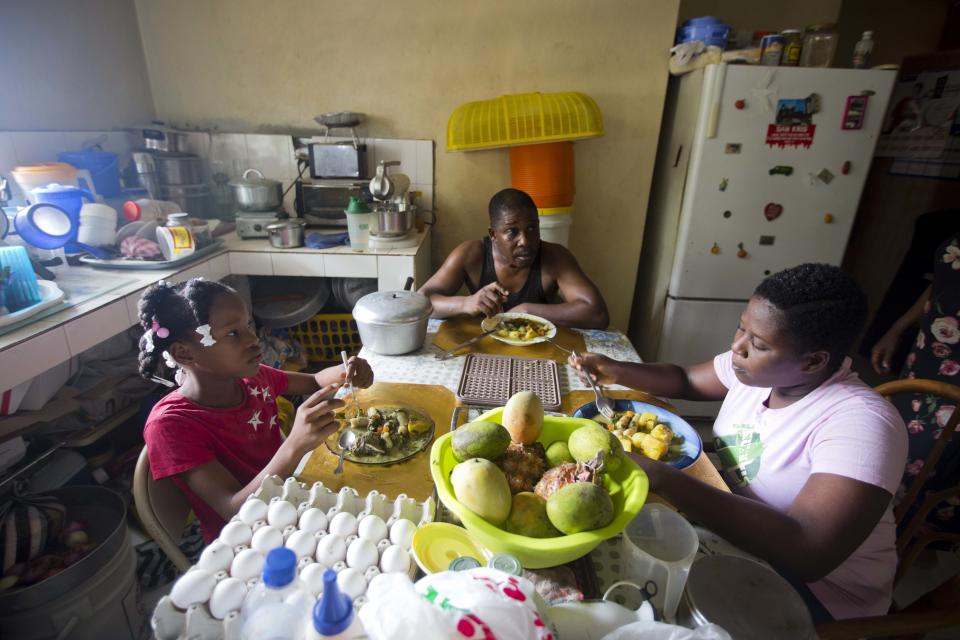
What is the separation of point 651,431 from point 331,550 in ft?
2.40

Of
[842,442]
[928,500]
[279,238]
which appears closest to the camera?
[842,442]

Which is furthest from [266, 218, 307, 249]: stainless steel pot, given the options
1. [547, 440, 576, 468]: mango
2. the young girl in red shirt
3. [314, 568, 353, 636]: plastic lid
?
[314, 568, 353, 636]: plastic lid

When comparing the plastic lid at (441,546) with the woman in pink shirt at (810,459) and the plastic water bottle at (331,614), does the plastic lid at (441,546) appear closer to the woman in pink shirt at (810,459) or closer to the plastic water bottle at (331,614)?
the plastic water bottle at (331,614)

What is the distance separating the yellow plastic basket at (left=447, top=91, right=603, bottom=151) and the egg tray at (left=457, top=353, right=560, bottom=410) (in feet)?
5.05

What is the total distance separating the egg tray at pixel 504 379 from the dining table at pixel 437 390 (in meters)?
0.03

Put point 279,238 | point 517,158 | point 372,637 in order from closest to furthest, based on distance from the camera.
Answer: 1. point 372,637
2. point 279,238
3. point 517,158

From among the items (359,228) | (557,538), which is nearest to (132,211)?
(359,228)

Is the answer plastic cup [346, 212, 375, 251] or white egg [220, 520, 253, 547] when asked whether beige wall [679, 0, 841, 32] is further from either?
white egg [220, 520, 253, 547]

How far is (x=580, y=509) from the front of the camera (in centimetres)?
65

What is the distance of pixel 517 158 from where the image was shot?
8.88ft

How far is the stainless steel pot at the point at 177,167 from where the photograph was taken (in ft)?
8.85

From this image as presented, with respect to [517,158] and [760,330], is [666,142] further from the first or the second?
[760,330]

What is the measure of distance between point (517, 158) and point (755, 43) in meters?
1.42

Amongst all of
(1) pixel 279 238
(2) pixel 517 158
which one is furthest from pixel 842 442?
(1) pixel 279 238
